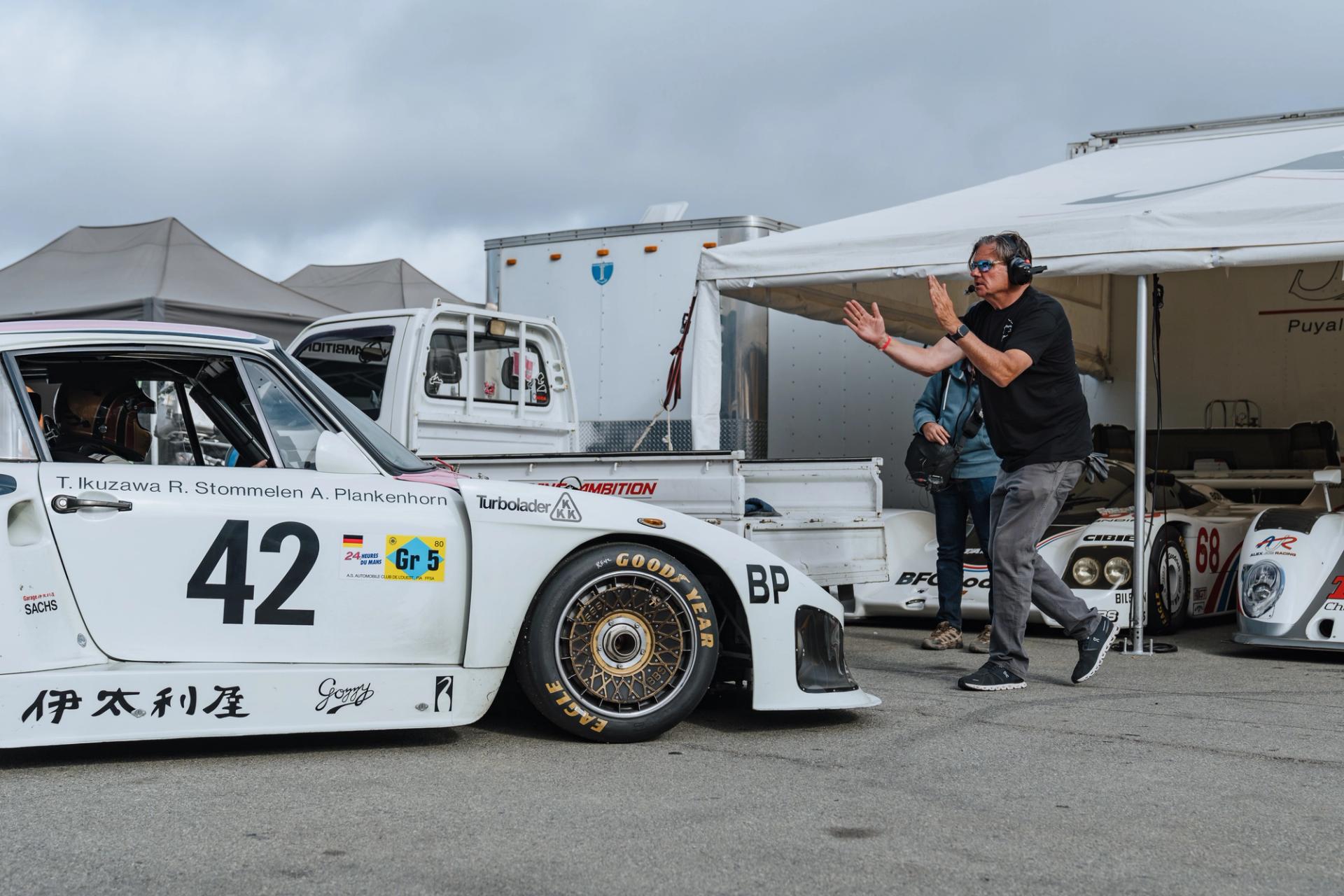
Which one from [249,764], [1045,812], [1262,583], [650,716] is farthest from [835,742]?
[1262,583]

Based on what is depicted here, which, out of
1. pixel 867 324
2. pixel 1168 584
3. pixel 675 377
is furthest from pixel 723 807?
pixel 675 377

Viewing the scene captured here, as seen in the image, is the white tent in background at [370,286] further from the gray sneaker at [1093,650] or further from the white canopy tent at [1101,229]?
the gray sneaker at [1093,650]

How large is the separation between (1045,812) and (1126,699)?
→ 2165 mm

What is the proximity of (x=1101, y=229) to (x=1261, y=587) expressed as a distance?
6.70ft

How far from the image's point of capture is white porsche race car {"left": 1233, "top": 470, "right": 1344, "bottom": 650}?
263 inches

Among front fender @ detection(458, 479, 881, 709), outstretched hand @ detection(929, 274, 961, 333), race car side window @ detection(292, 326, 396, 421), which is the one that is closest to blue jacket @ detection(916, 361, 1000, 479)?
outstretched hand @ detection(929, 274, 961, 333)

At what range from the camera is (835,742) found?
450 cm

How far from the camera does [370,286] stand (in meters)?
18.3

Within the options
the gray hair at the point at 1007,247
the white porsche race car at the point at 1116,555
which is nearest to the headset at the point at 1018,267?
the gray hair at the point at 1007,247

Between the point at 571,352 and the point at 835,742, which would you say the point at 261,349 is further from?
the point at 571,352

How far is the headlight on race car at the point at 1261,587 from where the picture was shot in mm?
6789

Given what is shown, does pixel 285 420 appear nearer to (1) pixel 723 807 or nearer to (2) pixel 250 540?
(2) pixel 250 540

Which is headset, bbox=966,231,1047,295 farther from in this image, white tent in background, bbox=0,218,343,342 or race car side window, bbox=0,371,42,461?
white tent in background, bbox=0,218,343,342

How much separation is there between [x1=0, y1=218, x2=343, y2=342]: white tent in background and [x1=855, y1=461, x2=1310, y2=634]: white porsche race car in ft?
23.3
